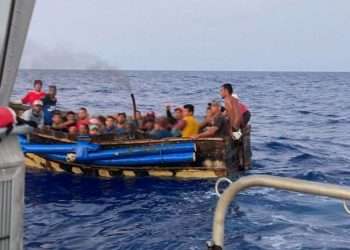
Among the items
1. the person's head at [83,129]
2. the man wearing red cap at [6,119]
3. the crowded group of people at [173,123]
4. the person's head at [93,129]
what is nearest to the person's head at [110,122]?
the crowded group of people at [173,123]

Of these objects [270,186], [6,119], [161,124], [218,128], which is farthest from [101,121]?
[270,186]

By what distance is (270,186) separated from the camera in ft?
8.51

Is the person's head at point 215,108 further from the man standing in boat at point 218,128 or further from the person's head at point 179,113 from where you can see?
the person's head at point 179,113

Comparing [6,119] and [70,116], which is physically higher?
[6,119]

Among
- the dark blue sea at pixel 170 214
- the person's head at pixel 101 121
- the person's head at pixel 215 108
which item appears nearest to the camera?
the dark blue sea at pixel 170 214

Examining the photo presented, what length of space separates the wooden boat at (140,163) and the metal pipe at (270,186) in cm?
918

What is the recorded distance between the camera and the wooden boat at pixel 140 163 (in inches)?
474

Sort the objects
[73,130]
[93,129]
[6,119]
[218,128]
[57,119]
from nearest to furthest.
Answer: [6,119], [218,128], [93,129], [73,130], [57,119]

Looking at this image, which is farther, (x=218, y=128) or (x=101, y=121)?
(x=101, y=121)

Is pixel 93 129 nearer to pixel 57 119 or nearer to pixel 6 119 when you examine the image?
pixel 57 119

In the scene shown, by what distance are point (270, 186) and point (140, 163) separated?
9889mm

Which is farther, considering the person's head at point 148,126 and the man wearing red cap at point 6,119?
the person's head at point 148,126

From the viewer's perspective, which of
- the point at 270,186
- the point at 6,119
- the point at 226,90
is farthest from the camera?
the point at 226,90

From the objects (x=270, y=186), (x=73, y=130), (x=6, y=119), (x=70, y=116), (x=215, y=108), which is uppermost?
(x=6, y=119)
